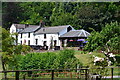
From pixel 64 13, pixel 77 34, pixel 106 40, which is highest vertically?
pixel 64 13

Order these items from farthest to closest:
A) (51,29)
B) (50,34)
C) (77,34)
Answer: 1. (51,29)
2. (50,34)
3. (77,34)

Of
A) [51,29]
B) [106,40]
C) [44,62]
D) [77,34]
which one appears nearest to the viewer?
[44,62]

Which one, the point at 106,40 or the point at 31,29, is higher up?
the point at 31,29

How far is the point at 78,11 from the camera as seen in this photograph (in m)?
12.2

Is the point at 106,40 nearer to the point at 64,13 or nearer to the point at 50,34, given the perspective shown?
the point at 50,34

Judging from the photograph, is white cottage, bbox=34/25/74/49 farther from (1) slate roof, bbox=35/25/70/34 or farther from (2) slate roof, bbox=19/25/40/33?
(2) slate roof, bbox=19/25/40/33

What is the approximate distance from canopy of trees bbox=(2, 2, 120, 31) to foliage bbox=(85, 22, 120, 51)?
251 centimetres

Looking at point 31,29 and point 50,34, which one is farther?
point 31,29

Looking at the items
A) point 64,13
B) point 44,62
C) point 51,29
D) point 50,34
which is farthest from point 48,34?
point 44,62

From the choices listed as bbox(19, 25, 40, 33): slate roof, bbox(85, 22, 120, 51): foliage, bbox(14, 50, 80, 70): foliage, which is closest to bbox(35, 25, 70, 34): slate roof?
bbox(19, 25, 40, 33): slate roof

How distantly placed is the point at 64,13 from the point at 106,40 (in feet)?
11.8

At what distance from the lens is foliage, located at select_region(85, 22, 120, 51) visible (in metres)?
8.22

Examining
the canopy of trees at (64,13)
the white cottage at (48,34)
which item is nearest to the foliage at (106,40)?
the white cottage at (48,34)

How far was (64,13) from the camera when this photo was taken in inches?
453
